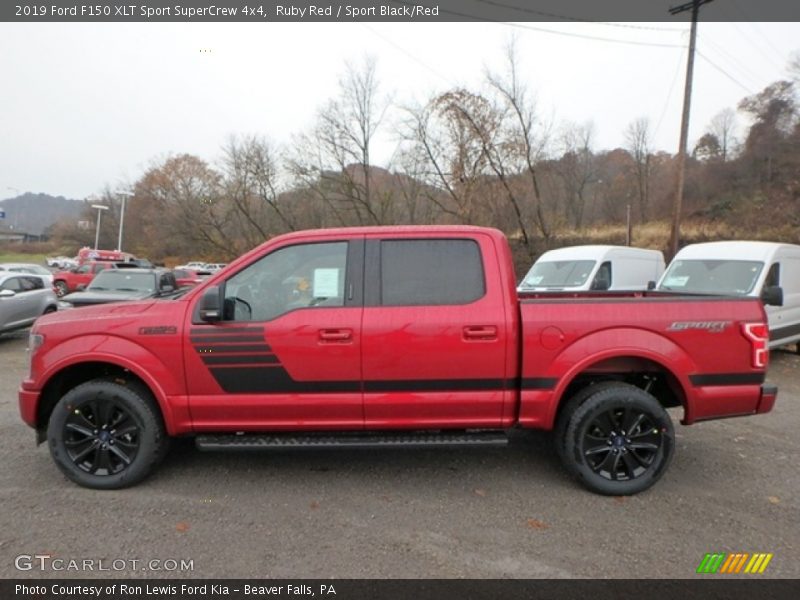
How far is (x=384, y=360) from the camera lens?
3.45 metres

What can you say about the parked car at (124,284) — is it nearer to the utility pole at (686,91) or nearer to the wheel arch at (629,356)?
the wheel arch at (629,356)

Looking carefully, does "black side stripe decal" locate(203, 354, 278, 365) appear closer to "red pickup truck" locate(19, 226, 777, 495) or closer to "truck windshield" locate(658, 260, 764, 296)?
"red pickup truck" locate(19, 226, 777, 495)

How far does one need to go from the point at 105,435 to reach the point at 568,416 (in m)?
3.53

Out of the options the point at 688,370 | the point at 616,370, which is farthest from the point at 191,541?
the point at 688,370

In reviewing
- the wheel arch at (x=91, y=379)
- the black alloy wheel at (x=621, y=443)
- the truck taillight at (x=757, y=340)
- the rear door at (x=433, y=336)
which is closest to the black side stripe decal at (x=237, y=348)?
the wheel arch at (x=91, y=379)

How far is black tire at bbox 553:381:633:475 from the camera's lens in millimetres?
3594

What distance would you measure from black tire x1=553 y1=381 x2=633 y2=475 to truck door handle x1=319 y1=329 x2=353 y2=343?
1.75 m

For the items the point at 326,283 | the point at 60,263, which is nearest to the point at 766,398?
the point at 326,283

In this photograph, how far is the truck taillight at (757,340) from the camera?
139 inches

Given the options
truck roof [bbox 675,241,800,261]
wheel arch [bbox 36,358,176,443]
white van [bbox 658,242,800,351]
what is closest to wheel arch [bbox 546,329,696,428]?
wheel arch [bbox 36,358,176,443]

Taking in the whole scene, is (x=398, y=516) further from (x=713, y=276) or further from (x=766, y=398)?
(x=713, y=276)

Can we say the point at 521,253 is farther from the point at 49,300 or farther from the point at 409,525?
the point at 409,525

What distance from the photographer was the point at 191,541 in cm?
295

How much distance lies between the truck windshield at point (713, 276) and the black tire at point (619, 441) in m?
5.52
